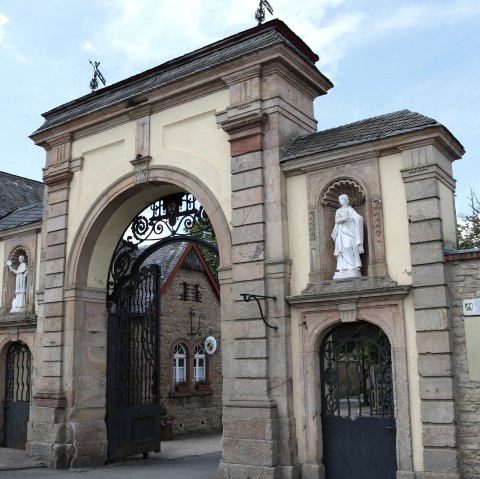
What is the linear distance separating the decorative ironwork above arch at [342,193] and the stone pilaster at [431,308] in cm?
79

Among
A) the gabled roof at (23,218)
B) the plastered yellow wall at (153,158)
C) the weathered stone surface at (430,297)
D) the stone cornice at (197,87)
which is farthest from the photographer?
the gabled roof at (23,218)

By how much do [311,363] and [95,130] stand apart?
610cm

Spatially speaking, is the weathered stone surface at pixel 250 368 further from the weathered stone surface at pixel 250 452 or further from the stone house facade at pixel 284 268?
the weathered stone surface at pixel 250 452

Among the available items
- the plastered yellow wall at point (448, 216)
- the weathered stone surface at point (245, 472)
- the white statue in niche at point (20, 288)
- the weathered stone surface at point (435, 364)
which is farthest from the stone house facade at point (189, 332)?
the weathered stone surface at point (435, 364)

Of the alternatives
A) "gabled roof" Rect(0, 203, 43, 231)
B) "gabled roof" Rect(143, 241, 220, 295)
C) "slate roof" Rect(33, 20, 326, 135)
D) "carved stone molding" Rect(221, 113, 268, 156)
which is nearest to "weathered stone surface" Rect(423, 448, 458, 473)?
"carved stone molding" Rect(221, 113, 268, 156)

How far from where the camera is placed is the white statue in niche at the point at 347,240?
8562mm

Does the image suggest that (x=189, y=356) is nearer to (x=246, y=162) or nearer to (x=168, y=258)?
(x=168, y=258)

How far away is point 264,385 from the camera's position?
347 inches

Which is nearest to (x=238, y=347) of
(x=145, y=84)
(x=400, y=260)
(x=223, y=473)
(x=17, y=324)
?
(x=223, y=473)

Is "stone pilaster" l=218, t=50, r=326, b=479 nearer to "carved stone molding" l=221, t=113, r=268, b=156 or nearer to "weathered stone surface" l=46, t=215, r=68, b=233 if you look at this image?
"carved stone molding" l=221, t=113, r=268, b=156

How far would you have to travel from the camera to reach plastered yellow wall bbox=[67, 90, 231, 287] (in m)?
10.2

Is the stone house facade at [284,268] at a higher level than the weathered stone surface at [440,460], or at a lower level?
higher

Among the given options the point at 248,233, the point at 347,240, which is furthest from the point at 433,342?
the point at 248,233

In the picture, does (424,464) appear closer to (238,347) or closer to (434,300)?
(434,300)
